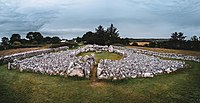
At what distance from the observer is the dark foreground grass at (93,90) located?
13523 mm

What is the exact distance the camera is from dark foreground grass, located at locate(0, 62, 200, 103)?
44.4ft

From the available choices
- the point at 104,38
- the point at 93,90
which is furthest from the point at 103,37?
the point at 93,90

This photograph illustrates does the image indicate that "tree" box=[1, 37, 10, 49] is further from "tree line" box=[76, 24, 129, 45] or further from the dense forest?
"tree line" box=[76, 24, 129, 45]

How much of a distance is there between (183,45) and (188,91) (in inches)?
1459

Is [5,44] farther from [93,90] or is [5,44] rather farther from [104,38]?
[93,90]

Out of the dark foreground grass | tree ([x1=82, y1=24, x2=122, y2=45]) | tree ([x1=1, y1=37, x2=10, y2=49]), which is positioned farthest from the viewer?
tree ([x1=82, y1=24, x2=122, y2=45])

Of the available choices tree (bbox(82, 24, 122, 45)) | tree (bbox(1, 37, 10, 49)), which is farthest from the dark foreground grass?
tree (bbox(82, 24, 122, 45))

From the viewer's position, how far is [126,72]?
18.6 metres

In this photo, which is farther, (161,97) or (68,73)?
(68,73)

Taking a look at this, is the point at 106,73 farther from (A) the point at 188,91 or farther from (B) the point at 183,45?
(B) the point at 183,45

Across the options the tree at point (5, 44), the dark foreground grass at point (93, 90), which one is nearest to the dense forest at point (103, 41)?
the tree at point (5, 44)

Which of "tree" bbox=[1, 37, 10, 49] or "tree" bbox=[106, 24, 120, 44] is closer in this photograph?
"tree" bbox=[1, 37, 10, 49]

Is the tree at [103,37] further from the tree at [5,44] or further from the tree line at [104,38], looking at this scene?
the tree at [5,44]

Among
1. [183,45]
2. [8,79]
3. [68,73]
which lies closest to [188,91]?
[68,73]
